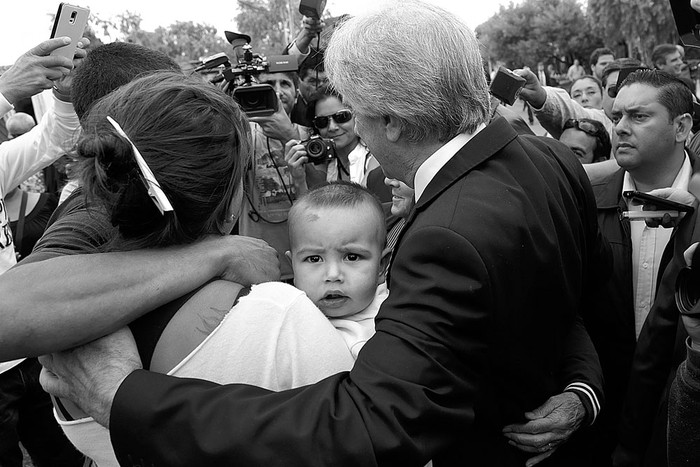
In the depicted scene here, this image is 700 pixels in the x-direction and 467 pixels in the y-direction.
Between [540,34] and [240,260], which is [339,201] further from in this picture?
[540,34]

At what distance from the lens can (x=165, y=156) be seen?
1.43 meters

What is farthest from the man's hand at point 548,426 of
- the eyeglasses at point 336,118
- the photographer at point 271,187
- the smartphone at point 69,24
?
the eyeglasses at point 336,118

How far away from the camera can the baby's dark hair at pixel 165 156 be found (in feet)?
4.61

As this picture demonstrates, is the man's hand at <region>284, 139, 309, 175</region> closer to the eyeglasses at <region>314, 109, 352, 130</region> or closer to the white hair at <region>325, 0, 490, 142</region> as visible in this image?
the eyeglasses at <region>314, 109, 352, 130</region>

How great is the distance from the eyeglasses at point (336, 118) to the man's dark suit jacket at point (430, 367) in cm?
277

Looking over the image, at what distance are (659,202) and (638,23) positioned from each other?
3488cm

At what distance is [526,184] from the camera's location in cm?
170

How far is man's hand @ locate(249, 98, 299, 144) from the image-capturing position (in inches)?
160

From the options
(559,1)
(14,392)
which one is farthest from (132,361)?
(559,1)

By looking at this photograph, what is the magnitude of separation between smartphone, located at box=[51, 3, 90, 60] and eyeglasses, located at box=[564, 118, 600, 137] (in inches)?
119

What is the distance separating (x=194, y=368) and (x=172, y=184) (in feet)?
1.30

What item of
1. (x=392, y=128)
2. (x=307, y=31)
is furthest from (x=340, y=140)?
(x=392, y=128)

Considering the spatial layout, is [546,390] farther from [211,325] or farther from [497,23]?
[497,23]

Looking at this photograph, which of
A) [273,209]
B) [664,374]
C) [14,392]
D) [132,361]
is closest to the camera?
[132,361]
